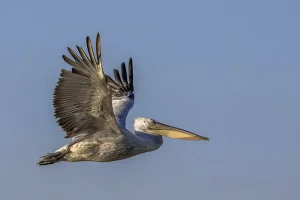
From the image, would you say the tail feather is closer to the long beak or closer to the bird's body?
the bird's body

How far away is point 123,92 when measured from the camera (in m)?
22.4

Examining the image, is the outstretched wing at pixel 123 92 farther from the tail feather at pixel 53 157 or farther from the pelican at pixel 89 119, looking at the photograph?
the tail feather at pixel 53 157

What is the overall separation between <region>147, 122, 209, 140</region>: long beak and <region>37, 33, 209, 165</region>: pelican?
839 mm

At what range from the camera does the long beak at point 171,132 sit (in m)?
20.5

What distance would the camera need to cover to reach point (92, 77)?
1823 centimetres

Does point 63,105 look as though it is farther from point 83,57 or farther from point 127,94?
point 127,94

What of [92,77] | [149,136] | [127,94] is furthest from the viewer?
[127,94]

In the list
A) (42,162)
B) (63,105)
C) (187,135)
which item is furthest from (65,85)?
(187,135)

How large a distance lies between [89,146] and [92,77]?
5.03ft

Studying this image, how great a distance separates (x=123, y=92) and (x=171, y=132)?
85.6 inches

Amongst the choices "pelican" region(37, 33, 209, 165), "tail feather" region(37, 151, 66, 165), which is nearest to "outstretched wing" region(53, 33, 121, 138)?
"pelican" region(37, 33, 209, 165)

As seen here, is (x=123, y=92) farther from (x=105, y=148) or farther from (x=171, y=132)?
(x=105, y=148)

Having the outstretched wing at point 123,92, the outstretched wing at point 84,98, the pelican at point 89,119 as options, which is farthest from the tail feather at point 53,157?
the outstretched wing at point 123,92

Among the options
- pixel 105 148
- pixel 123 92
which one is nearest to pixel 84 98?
pixel 105 148
